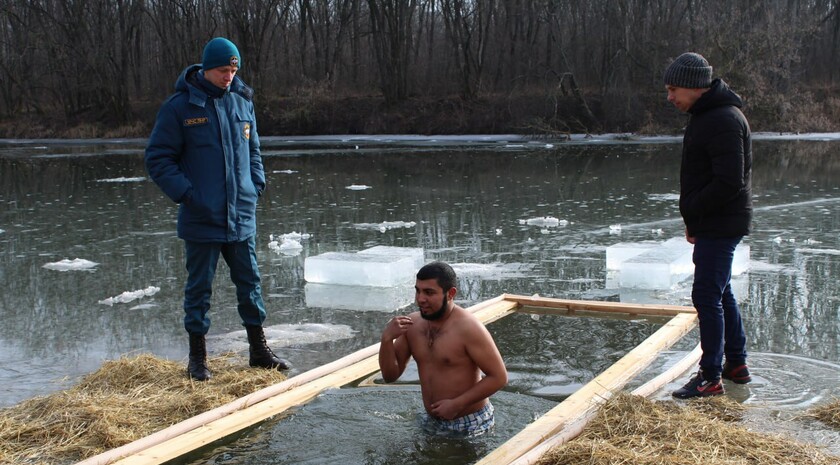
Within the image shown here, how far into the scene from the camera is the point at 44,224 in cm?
1091

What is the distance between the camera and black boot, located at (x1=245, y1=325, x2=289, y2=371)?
4859 millimetres

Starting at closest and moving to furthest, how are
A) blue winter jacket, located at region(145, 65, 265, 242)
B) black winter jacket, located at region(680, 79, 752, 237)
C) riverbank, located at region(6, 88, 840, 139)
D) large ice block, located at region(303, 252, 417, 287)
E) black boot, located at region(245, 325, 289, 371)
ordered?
black winter jacket, located at region(680, 79, 752, 237), blue winter jacket, located at region(145, 65, 265, 242), black boot, located at region(245, 325, 289, 371), large ice block, located at region(303, 252, 417, 287), riverbank, located at region(6, 88, 840, 139)

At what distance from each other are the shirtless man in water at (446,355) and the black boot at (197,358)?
131cm

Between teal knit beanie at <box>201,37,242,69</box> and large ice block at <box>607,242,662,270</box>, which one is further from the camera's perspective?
large ice block at <box>607,242,662,270</box>

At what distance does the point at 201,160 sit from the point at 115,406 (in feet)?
4.53

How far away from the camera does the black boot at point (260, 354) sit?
486cm

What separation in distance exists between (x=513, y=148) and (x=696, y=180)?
825 inches

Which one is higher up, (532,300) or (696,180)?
(696,180)

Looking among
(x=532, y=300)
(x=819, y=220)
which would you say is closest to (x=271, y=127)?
(x=819, y=220)

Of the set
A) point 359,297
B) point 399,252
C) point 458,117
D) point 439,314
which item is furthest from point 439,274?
point 458,117

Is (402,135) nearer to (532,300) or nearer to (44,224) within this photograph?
(44,224)

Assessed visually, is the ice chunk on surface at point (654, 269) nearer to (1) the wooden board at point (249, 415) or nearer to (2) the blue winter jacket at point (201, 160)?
(1) the wooden board at point (249, 415)

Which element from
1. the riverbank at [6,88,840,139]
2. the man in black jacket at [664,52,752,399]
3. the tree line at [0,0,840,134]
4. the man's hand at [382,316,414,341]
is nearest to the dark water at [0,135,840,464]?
the man in black jacket at [664,52,752,399]

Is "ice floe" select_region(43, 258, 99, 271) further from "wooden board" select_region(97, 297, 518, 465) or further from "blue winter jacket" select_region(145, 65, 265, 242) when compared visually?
"wooden board" select_region(97, 297, 518, 465)
